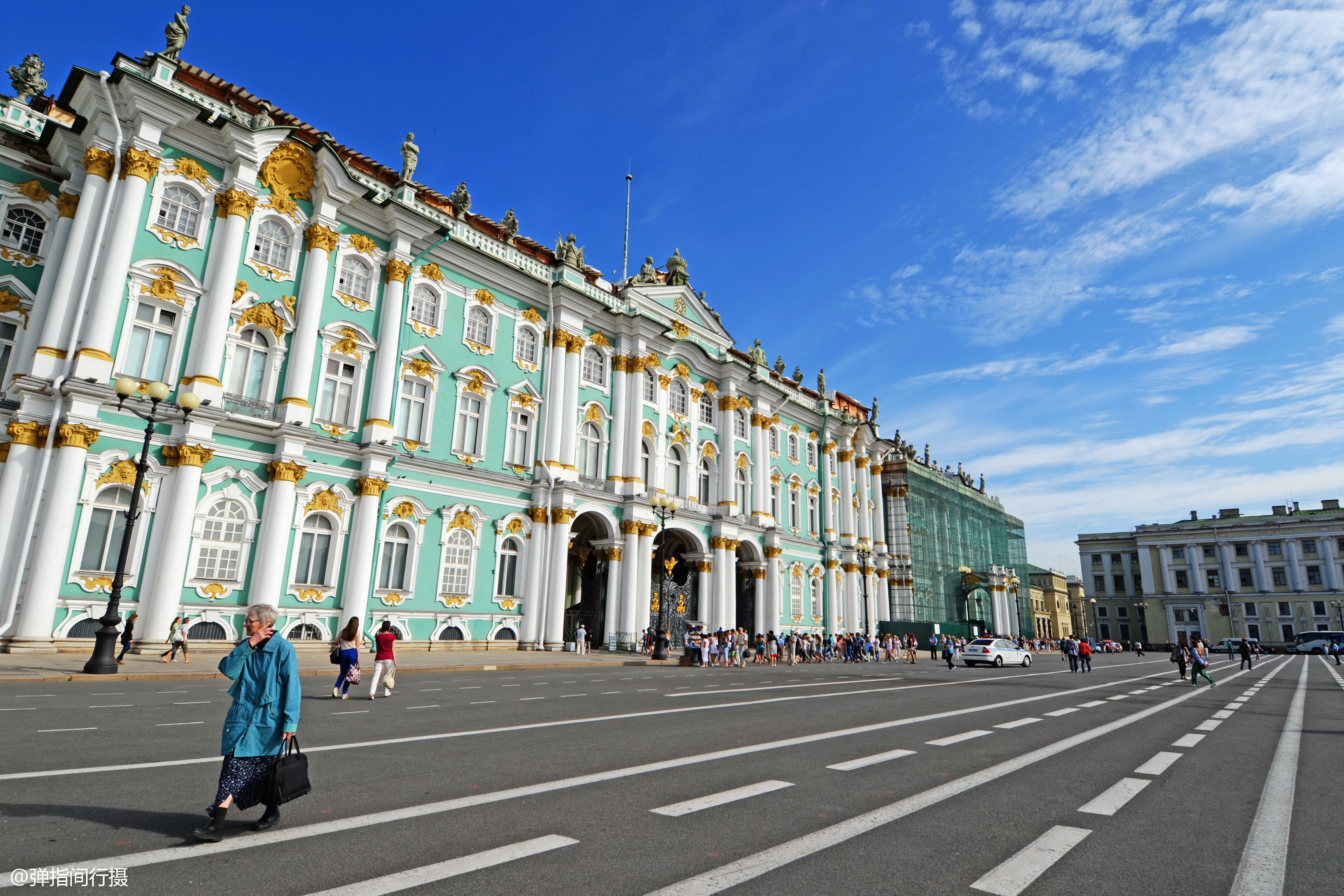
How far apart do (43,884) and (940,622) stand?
62431 mm

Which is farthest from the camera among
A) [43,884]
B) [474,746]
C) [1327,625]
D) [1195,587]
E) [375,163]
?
[1195,587]

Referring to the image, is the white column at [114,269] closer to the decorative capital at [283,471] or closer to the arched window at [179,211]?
Answer: the arched window at [179,211]

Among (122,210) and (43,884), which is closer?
(43,884)

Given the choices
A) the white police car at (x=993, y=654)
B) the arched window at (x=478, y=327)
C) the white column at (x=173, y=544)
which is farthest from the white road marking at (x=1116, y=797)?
the white police car at (x=993, y=654)

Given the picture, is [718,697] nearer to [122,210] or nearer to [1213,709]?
[1213,709]

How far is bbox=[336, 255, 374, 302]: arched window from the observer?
85.3 feet

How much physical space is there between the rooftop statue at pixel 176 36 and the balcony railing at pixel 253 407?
10569 millimetres

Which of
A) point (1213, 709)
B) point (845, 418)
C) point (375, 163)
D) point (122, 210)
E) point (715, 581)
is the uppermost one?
point (375, 163)

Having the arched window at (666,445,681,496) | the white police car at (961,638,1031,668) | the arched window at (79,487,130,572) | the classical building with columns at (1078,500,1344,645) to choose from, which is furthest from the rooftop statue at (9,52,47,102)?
the classical building with columns at (1078,500,1344,645)

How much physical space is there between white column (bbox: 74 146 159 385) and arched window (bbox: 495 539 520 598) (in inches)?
505

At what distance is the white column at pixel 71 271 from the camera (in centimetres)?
1952

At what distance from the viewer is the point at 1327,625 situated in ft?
290

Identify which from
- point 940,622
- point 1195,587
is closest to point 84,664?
point 940,622

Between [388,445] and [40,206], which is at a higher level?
[40,206]
